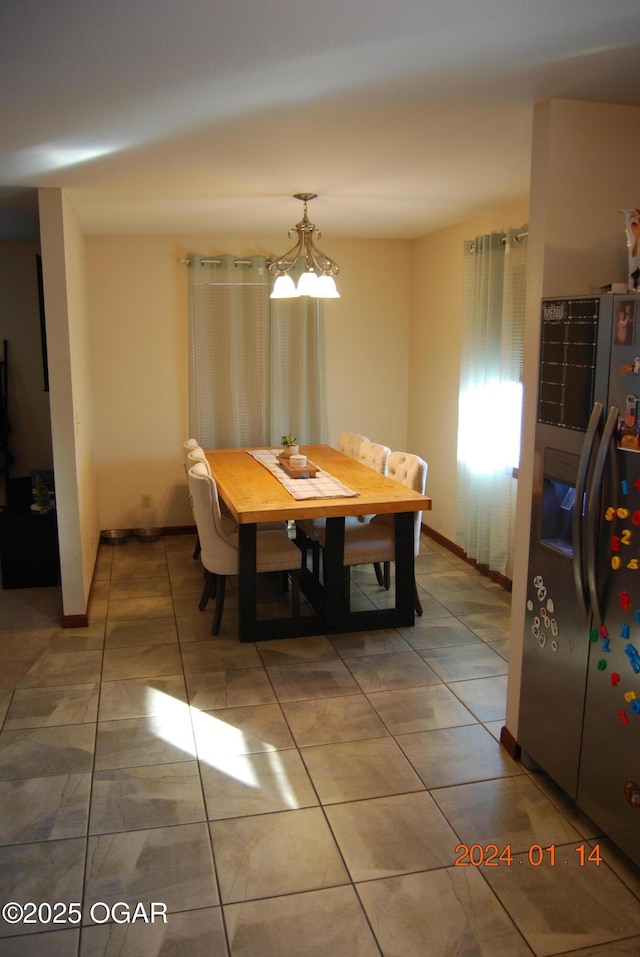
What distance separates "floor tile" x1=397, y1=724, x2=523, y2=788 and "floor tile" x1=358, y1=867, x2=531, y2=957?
488 millimetres

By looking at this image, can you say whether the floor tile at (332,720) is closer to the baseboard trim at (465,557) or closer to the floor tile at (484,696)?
the floor tile at (484,696)

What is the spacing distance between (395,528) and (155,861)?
7.29 ft

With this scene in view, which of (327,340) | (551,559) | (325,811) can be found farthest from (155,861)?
(327,340)

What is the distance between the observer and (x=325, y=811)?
8.32 ft

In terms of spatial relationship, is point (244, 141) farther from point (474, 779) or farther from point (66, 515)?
point (474, 779)

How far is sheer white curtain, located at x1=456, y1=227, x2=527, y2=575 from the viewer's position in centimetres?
439

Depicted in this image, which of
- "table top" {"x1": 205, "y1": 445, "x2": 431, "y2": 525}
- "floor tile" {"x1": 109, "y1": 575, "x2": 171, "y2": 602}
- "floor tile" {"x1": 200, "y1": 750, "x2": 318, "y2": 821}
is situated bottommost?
"floor tile" {"x1": 200, "y1": 750, "x2": 318, "y2": 821}

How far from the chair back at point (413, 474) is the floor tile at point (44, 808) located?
7.08 feet

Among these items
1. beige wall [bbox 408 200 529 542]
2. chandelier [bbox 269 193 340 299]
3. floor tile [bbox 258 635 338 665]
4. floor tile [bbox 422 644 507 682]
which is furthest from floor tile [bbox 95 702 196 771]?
beige wall [bbox 408 200 529 542]

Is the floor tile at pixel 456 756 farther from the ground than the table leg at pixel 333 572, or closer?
closer

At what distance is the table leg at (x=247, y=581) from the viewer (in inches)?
151

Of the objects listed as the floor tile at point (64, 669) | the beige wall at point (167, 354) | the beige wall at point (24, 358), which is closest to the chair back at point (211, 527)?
the floor tile at point (64, 669)

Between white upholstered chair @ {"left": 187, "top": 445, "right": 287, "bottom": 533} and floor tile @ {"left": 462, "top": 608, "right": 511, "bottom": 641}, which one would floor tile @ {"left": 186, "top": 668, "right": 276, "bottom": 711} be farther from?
floor tile @ {"left": 462, "top": 608, "right": 511, "bottom": 641}

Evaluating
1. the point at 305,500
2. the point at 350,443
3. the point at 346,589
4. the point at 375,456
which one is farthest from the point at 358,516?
the point at 350,443
